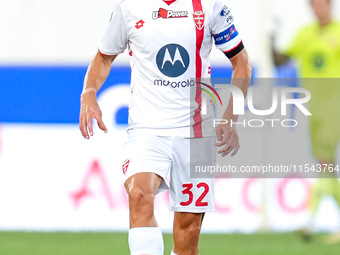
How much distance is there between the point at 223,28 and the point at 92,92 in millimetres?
875

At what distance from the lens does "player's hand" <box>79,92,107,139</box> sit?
4223 mm

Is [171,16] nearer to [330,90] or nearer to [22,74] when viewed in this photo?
[330,90]

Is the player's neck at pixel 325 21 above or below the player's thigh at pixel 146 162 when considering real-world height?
above

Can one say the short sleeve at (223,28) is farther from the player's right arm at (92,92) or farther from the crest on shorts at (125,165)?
the crest on shorts at (125,165)

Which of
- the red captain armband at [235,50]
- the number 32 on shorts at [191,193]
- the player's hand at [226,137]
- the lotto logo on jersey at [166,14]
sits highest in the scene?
the lotto logo on jersey at [166,14]

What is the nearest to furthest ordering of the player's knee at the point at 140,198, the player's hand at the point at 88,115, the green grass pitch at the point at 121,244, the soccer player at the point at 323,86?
the player's knee at the point at 140,198
the player's hand at the point at 88,115
the green grass pitch at the point at 121,244
the soccer player at the point at 323,86

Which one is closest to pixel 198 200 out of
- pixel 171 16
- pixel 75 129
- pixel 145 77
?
pixel 145 77

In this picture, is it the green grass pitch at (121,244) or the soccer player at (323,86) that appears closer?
the green grass pitch at (121,244)

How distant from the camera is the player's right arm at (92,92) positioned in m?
4.25

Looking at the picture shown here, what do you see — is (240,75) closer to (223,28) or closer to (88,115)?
(223,28)

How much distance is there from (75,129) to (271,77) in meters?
2.26

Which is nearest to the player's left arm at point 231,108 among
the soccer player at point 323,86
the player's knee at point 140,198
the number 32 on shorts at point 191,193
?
the number 32 on shorts at point 191,193

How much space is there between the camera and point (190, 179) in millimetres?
4480

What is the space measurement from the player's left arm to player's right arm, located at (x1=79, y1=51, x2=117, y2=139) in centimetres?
71
